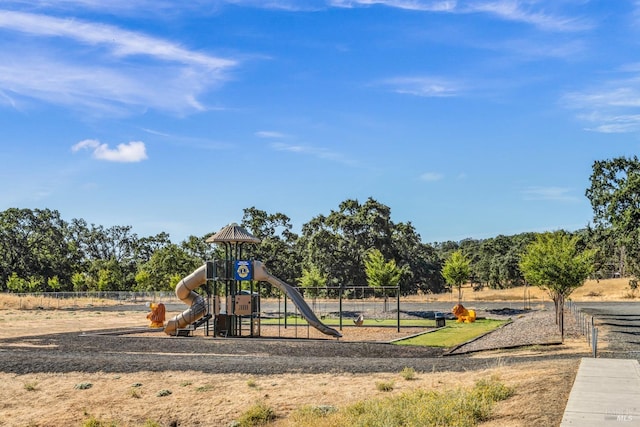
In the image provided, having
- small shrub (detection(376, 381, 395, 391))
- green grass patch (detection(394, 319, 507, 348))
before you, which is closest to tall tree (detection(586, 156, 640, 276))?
green grass patch (detection(394, 319, 507, 348))

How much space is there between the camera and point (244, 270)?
42.3 metres

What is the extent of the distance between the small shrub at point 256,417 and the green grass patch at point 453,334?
16568 millimetres

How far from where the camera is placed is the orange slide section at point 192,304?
4356cm

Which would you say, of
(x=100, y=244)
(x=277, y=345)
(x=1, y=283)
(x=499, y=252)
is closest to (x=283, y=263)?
Result: (x=499, y=252)

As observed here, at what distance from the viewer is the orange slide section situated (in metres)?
43.6

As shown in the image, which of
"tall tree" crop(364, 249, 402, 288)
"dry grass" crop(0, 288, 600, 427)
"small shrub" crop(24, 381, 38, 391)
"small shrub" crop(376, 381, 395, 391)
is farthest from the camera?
"tall tree" crop(364, 249, 402, 288)

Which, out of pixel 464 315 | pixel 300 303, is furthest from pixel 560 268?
pixel 464 315

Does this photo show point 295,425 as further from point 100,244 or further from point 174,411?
point 100,244

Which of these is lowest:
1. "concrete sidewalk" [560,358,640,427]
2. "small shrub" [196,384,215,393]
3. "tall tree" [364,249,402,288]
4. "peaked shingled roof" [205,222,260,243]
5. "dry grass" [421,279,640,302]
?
"small shrub" [196,384,215,393]

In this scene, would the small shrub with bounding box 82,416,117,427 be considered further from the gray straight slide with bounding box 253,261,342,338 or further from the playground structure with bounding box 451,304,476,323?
the playground structure with bounding box 451,304,476,323

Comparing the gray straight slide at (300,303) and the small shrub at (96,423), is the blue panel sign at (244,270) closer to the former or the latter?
the gray straight slide at (300,303)

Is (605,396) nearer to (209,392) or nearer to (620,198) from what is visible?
(209,392)

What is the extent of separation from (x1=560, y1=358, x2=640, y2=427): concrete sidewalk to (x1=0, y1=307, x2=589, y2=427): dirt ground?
0.33m

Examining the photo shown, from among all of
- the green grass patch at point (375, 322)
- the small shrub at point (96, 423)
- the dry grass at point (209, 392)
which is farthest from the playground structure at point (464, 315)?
the small shrub at point (96, 423)
